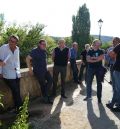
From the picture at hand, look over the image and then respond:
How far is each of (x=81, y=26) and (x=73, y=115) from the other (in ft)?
180

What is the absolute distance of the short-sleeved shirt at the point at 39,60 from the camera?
1078 cm

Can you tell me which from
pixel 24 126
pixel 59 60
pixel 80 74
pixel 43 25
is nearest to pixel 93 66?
pixel 59 60

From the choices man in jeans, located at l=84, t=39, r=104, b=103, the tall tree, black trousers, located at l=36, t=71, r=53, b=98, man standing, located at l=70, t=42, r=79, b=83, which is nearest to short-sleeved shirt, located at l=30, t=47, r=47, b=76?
black trousers, located at l=36, t=71, r=53, b=98

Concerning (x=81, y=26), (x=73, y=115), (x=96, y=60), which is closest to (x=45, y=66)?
(x=96, y=60)

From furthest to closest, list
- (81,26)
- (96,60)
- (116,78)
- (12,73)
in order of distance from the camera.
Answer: (81,26), (96,60), (116,78), (12,73)

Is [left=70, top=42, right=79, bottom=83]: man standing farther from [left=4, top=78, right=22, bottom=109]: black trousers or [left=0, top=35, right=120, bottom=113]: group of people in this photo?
[left=4, top=78, right=22, bottom=109]: black trousers

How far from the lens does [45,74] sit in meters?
11.0

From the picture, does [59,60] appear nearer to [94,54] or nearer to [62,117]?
[94,54]

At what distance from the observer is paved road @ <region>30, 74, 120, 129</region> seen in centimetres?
845

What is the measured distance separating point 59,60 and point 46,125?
12.5ft

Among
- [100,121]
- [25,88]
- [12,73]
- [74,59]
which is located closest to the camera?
[100,121]

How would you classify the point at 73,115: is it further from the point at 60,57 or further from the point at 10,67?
the point at 60,57

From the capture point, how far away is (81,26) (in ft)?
209

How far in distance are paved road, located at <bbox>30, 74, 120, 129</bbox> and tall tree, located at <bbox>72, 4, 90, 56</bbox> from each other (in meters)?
48.7
